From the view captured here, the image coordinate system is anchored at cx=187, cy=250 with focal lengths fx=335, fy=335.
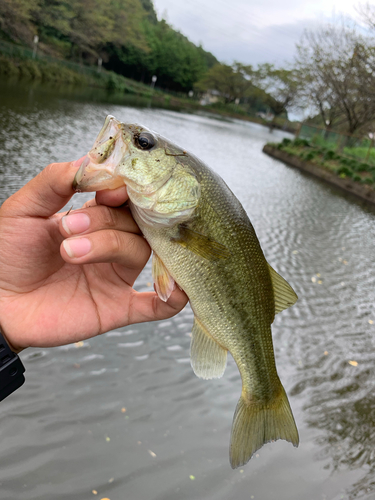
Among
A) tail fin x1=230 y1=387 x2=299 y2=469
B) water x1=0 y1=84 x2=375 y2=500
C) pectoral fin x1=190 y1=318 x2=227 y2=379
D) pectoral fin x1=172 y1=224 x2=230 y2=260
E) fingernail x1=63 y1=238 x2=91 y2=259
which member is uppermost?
pectoral fin x1=172 y1=224 x2=230 y2=260

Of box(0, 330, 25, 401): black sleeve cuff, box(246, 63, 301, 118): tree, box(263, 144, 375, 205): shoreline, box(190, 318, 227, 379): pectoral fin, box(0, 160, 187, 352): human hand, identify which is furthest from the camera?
box(246, 63, 301, 118): tree

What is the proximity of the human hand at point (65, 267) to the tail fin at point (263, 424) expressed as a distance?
31.7 inches

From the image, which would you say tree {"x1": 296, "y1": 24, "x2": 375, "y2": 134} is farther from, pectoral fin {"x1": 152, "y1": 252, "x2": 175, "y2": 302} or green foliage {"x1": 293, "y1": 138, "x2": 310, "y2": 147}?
pectoral fin {"x1": 152, "y1": 252, "x2": 175, "y2": 302}

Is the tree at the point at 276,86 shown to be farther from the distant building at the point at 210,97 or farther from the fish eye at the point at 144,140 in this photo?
the fish eye at the point at 144,140

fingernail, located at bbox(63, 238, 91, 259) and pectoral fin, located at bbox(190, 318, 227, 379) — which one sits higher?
fingernail, located at bbox(63, 238, 91, 259)

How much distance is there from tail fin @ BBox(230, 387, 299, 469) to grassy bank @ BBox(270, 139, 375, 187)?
2304cm

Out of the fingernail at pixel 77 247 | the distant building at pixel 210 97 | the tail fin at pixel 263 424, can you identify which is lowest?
the tail fin at pixel 263 424

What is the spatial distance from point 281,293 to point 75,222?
131cm

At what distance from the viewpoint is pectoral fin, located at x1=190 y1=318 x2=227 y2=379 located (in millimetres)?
2062

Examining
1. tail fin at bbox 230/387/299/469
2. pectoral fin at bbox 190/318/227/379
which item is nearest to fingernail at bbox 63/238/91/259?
pectoral fin at bbox 190/318/227/379

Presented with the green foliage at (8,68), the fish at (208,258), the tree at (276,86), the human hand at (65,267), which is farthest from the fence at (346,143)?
the tree at (276,86)

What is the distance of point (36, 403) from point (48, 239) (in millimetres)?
2572

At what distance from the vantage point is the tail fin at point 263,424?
206 centimetres

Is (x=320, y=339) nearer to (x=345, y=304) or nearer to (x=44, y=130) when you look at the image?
(x=345, y=304)
